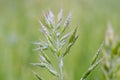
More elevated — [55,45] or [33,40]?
[55,45]

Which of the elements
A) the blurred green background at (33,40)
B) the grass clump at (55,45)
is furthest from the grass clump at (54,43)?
the blurred green background at (33,40)

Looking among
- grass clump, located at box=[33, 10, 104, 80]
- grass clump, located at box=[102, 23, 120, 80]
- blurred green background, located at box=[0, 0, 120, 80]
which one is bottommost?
blurred green background, located at box=[0, 0, 120, 80]

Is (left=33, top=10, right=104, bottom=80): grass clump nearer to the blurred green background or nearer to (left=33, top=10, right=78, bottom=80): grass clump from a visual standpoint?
(left=33, top=10, right=78, bottom=80): grass clump

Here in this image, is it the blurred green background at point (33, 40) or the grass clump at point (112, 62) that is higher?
the grass clump at point (112, 62)

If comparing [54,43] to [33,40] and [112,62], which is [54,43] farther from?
[33,40]

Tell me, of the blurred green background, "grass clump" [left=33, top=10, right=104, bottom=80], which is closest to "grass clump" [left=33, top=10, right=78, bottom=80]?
"grass clump" [left=33, top=10, right=104, bottom=80]

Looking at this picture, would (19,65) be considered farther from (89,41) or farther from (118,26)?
(118,26)

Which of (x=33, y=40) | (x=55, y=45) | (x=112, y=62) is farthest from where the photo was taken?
(x=33, y=40)

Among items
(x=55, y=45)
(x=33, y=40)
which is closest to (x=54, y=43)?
(x=55, y=45)

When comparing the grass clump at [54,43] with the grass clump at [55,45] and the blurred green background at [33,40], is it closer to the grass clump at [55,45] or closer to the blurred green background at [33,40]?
the grass clump at [55,45]

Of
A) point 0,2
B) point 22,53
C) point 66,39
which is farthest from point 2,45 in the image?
point 0,2

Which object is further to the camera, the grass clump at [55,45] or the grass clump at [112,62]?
the grass clump at [112,62]

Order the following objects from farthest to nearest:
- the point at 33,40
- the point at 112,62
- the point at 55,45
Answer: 1. the point at 33,40
2. the point at 112,62
3. the point at 55,45

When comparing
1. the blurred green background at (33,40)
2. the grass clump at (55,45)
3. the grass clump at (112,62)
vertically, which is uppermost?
the grass clump at (55,45)
